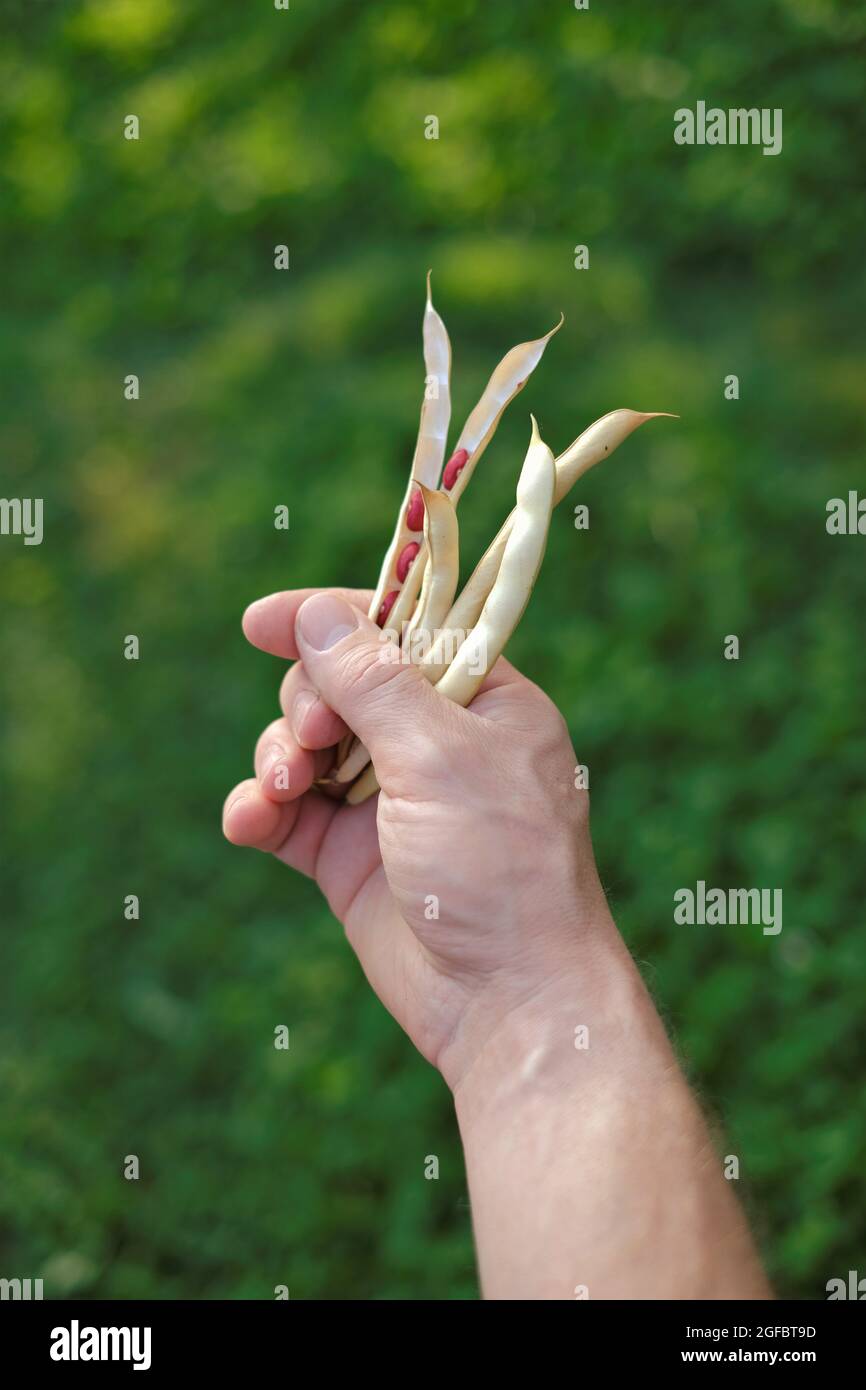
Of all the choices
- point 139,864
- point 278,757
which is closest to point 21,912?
point 139,864

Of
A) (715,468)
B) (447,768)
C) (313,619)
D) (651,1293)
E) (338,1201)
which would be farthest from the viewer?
(715,468)

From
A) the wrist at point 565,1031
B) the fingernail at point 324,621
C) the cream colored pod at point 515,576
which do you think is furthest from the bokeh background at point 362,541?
the fingernail at point 324,621

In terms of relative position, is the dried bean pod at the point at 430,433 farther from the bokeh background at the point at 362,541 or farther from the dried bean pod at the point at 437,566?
the bokeh background at the point at 362,541

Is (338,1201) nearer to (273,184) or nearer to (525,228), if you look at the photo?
(525,228)

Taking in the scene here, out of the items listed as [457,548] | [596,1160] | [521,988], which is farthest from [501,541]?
[596,1160]

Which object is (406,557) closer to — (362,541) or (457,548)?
(457,548)

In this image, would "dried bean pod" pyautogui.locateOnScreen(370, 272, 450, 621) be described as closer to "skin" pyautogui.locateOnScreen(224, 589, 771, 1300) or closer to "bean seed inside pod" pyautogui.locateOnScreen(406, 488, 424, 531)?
"bean seed inside pod" pyautogui.locateOnScreen(406, 488, 424, 531)

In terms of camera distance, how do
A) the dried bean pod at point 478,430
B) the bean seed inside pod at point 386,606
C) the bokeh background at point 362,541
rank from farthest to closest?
the bokeh background at point 362,541, the bean seed inside pod at point 386,606, the dried bean pod at point 478,430
